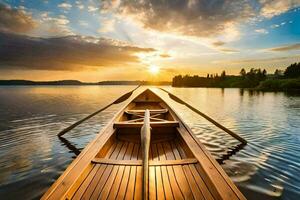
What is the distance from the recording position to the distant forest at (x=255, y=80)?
71.3 metres

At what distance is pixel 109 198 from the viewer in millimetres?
2957

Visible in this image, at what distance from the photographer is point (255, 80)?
3799 inches

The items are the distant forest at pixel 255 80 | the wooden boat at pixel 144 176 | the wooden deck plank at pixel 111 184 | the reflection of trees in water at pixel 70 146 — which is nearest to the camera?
the wooden boat at pixel 144 176

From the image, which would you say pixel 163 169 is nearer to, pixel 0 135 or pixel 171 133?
pixel 171 133

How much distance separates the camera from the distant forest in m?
71.3

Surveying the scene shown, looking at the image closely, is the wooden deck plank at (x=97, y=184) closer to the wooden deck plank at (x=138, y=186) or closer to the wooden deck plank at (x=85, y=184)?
the wooden deck plank at (x=85, y=184)

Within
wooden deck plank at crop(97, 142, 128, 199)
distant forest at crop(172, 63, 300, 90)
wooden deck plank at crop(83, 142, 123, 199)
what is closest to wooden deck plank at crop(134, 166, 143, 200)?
wooden deck plank at crop(97, 142, 128, 199)

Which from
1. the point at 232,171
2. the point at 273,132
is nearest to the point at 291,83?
the point at 273,132

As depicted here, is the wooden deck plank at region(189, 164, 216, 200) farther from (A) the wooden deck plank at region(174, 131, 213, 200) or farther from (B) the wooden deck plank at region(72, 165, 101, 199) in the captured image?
(B) the wooden deck plank at region(72, 165, 101, 199)

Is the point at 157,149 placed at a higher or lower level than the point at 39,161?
higher

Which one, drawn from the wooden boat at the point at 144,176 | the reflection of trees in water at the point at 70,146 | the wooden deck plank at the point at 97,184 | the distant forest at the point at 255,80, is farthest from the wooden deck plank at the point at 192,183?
the distant forest at the point at 255,80

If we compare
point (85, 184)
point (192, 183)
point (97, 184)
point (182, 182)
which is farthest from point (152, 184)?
point (85, 184)

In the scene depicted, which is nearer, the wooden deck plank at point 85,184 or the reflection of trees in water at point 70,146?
the wooden deck plank at point 85,184

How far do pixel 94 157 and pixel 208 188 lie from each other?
243 cm
